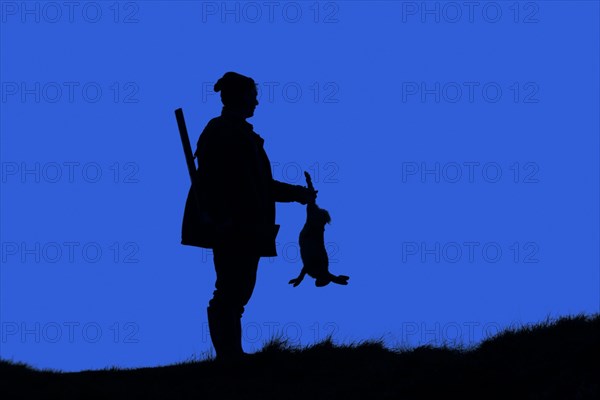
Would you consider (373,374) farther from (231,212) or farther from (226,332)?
(231,212)

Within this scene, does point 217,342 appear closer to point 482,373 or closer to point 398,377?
point 398,377

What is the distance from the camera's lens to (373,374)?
9820 mm

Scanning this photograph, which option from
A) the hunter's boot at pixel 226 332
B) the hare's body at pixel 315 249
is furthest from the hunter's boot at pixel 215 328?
the hare's body at pixel 315 249

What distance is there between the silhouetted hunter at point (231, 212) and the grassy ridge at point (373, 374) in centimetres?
49

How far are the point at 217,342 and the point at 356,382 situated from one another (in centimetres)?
154

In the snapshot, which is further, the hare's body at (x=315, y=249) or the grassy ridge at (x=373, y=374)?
the hare's body at (x=315, y=249)

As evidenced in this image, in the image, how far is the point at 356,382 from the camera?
9766mm

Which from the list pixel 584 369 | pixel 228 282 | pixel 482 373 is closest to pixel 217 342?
pixel 228 282

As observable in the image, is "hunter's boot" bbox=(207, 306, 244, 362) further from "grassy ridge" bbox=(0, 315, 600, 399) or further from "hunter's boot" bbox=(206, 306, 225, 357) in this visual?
"grassy ridge" bbox=(0, 315, 600, 399)

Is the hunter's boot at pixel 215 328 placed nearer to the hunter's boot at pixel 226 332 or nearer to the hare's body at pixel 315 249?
the hunter's boot at pixel 226 332

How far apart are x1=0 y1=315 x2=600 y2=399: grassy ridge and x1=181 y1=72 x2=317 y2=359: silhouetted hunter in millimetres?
491

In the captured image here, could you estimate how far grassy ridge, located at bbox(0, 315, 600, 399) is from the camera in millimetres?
8875

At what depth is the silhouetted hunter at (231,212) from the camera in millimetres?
10516

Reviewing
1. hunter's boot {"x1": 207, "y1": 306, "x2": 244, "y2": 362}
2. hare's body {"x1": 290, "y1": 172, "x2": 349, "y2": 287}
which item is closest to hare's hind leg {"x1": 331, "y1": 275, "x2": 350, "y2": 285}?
hare's body {"x1": 290, "y1": 172, "x2": 349, "y2": 287}
